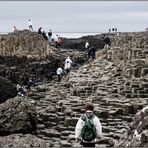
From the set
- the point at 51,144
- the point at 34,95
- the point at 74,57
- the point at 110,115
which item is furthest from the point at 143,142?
the point at 74,57

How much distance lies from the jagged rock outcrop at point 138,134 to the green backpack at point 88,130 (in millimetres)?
820

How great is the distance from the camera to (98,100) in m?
22.2

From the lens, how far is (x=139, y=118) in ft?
37.1

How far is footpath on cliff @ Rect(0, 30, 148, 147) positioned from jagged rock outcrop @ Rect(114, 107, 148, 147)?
4.0 inches

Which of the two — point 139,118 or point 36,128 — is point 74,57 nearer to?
point 36,128

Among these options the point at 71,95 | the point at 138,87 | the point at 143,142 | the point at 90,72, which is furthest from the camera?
the point at 90,72

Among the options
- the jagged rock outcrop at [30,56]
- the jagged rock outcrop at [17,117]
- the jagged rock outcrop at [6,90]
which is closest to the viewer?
the jagged rock outcrop at [17,117]

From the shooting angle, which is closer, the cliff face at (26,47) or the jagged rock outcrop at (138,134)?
the jagged rock outcrop at (138,134)

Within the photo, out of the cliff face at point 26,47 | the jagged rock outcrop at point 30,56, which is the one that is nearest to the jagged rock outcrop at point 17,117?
the jagged rock outcrop at point 30,56

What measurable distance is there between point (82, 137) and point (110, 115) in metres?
8.50

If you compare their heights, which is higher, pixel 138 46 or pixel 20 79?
pixel 138 46

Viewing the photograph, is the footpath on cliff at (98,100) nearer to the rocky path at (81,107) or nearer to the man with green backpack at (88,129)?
the rocky path at (81,107)

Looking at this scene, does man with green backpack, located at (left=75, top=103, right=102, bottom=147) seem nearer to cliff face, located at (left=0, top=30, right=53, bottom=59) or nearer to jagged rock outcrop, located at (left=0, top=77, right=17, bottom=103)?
jagged rock outcrop, located at (left=0, top=77, right=17, bottom=103)

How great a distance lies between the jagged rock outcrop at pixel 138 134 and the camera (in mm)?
10234
